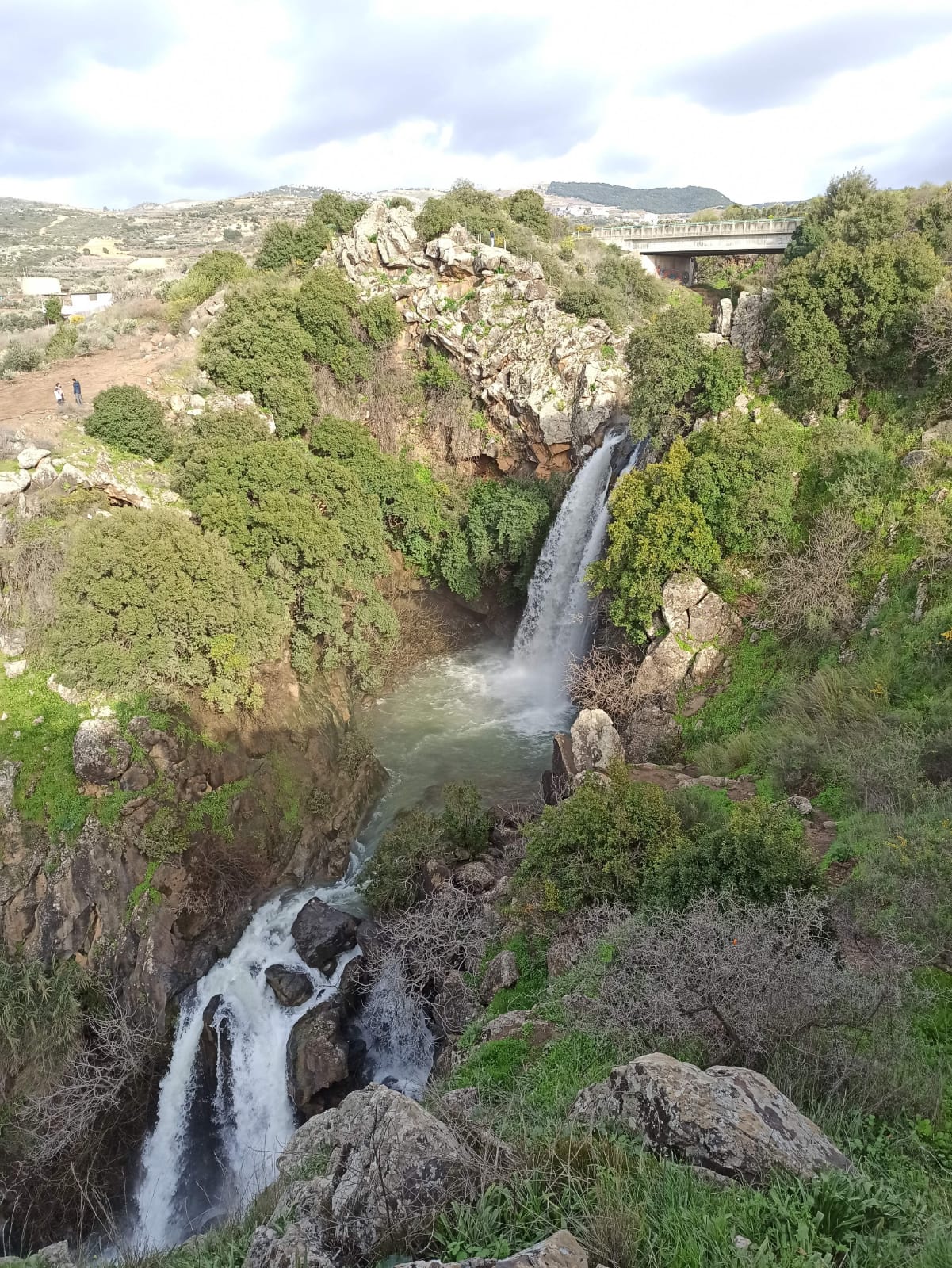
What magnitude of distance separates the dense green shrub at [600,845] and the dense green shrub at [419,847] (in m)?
3.39

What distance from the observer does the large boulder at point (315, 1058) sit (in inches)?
469

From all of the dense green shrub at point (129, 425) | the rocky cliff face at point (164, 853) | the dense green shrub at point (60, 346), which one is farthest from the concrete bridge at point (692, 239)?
the rocky cliff face at point (164, 853)

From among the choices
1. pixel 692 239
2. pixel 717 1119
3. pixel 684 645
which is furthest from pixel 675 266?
pixel 717 1119

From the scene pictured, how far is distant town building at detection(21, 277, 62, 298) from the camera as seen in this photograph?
44.7 meters

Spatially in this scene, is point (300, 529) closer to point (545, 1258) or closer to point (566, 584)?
point (566, 584)

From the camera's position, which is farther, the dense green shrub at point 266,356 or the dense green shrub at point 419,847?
the dense green shrub at point 266,356

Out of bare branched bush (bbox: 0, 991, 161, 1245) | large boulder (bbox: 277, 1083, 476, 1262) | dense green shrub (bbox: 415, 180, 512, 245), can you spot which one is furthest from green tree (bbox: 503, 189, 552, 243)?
large boulder (bbox: 277, 1083, 476, 1262)

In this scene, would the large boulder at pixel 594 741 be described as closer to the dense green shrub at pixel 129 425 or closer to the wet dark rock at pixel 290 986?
the wet dark rock at pixel 290 986

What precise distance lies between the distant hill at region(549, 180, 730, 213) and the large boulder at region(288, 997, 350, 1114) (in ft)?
372

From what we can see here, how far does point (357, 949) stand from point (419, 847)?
2.29 metres

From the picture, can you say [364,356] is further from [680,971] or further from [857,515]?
[680,971]

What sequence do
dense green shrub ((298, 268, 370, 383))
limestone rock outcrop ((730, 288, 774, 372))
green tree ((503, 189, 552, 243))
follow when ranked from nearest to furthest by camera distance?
limestone rock outcrop ((730, 288, 774, 372)), dense green shrub ((298, 268, 370, 383)), green tree ((503, 189, 552, 243))

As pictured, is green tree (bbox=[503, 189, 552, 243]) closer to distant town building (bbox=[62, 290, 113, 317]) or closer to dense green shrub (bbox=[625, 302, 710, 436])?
dense green shrub (bbox=[625, 302, 710, 436])

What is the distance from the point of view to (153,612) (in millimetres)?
16078
